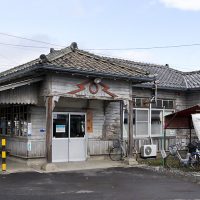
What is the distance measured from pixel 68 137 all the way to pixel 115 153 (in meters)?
2.53

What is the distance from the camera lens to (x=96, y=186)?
441 inches

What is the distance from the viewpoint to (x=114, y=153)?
703 inches

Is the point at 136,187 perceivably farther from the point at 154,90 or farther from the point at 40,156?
the point at 154,90

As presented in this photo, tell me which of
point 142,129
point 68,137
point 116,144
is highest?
point 142,129

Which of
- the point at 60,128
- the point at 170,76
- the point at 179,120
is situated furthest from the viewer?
the point at 170,76

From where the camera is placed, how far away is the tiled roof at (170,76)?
20575 millimetres

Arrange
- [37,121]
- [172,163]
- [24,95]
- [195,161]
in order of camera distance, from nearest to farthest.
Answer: [24,95] → [195,161] → [37,121] → [172,163]

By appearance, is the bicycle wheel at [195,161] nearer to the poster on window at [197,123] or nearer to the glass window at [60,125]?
the poster on window at [197,123]

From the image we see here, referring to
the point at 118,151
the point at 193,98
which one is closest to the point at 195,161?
the point at 118,151

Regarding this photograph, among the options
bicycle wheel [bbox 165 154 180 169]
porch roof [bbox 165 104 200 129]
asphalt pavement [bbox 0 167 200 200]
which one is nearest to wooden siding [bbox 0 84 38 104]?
asphalt pavement [bbox 0 167 200 200]

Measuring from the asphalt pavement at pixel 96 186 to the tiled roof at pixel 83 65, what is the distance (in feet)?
12.5

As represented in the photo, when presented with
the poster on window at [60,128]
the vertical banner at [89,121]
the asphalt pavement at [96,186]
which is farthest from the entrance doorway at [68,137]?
the asphalt pavement at [96,186]

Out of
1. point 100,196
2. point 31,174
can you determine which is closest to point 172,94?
point 31,174

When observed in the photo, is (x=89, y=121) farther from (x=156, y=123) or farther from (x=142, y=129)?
(x=156, y=123)
